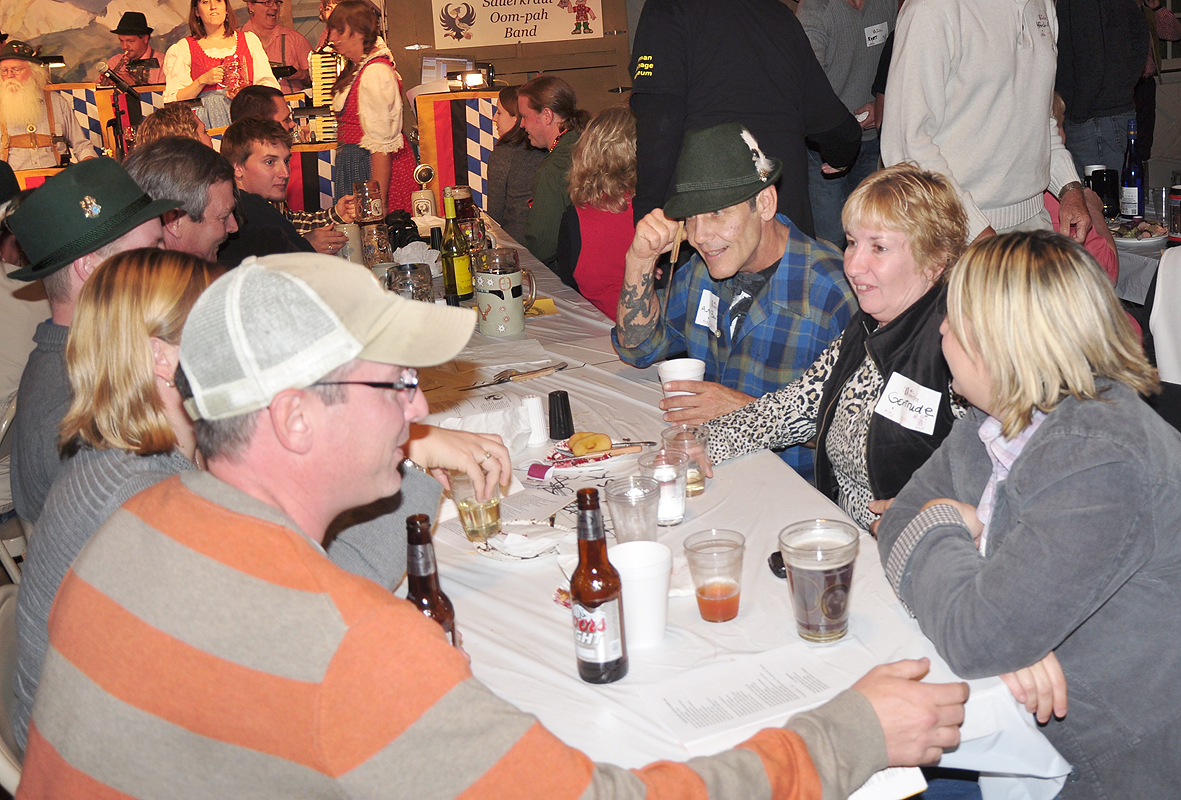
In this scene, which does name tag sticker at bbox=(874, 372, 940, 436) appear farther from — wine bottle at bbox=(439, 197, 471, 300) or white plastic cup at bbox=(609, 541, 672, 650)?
wine bottle at bbox=(439, 197, 471, 300)

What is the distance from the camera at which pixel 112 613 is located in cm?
94

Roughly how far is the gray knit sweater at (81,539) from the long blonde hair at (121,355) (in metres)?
0.04

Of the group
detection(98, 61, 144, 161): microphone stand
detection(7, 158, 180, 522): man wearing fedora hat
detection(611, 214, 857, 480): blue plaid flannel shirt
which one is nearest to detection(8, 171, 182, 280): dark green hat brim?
detection(7, 158, 180, 522): man wearing fedora hat

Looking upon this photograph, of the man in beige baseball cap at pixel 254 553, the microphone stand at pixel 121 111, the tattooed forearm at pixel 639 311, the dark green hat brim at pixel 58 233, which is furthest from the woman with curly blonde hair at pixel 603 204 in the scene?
the microphone stand at pixel 121 111

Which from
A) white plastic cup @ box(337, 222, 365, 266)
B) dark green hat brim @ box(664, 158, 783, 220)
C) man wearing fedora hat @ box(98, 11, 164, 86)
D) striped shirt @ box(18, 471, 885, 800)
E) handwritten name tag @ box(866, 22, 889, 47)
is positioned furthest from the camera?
man wearing fedora hat @ box(98, 11, 164, 86)

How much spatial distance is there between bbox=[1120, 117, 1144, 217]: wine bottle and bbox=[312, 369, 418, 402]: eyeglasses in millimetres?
3868

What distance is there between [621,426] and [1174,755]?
1350 mm

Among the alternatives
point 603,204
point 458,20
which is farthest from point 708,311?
point 458,20

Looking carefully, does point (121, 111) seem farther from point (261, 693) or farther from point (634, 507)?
point (261, 693)

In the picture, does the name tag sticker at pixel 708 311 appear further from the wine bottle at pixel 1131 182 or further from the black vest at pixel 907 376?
the wine bottle at pixel 1131 182

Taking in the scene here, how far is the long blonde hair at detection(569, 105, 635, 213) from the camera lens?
3.60 meters

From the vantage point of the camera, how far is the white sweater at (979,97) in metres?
3.03

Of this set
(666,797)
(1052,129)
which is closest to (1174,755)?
(666,797)

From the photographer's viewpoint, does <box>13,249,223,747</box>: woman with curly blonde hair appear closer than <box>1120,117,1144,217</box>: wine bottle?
Yes
